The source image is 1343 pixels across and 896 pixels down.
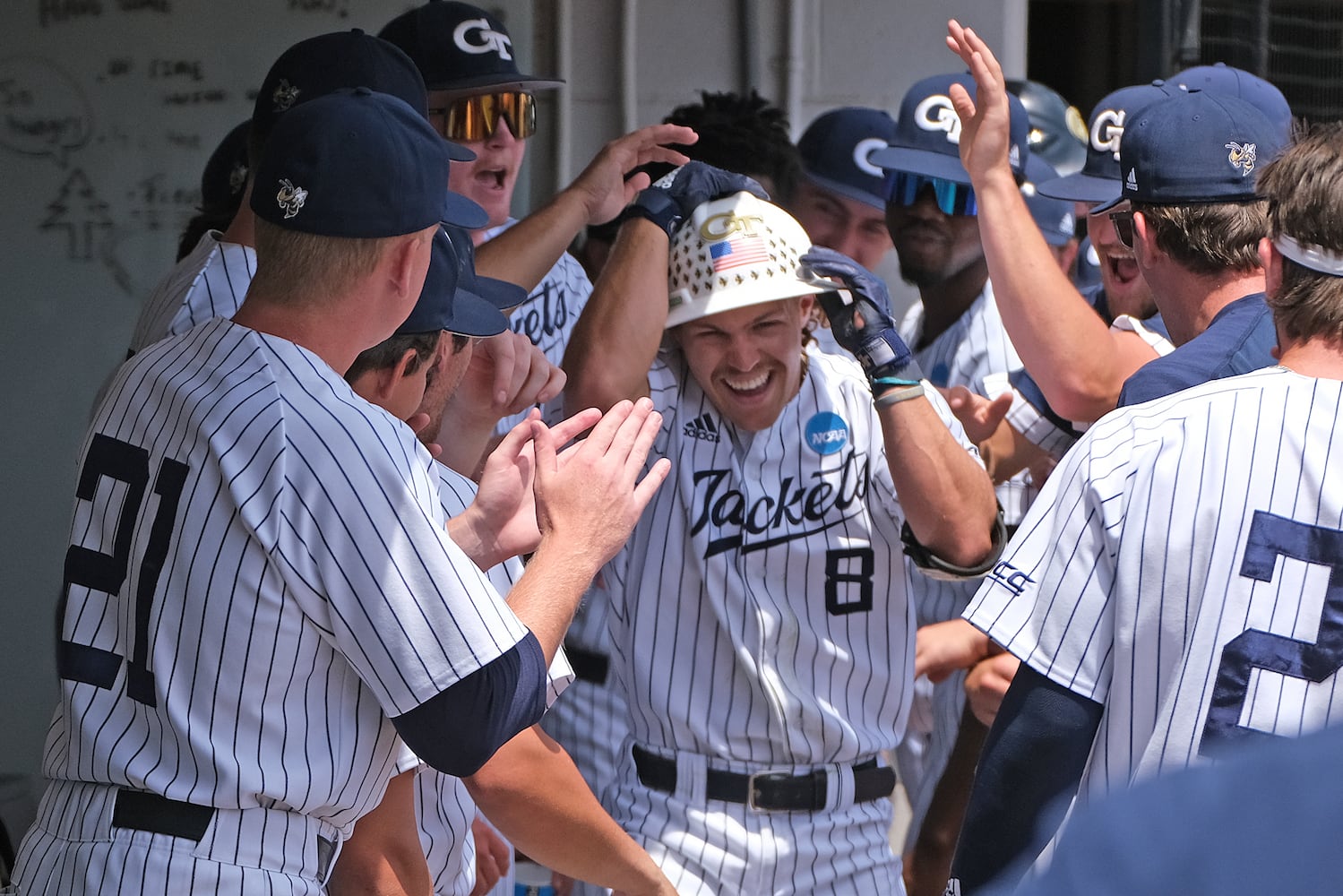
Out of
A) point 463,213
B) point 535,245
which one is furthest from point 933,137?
point 463,213

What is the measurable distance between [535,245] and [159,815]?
158cm

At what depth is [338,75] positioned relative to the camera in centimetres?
261

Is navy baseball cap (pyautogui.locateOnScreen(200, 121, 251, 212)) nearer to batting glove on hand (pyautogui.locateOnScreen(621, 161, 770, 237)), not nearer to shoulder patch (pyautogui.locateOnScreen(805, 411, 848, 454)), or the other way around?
batting glove on hand (pyautogui.locateOnScreen(621, 161, 770, 237))

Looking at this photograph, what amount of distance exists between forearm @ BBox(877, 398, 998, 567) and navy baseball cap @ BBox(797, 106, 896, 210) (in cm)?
172

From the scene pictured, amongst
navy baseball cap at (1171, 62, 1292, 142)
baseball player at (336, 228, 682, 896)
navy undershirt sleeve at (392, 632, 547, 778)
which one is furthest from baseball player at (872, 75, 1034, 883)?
navy undershirt sleeve at (392, 632, 547, 778)

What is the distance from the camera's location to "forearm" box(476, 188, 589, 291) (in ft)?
10.1

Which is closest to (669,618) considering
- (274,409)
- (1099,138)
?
(274,409)

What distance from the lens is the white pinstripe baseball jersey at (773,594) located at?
2785mm

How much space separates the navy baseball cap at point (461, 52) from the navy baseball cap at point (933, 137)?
3.45ft

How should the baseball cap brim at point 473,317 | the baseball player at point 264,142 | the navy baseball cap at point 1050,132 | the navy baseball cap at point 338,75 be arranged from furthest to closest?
the navy baseball cap at point 1050,132 → the navy baseball cap at point 338,75 → the baseball player at point 264,142 → the baseball cap brim at point 473,317

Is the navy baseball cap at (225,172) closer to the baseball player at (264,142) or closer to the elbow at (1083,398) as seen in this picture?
the baseball player at (264,142)

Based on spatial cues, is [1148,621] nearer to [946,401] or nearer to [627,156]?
[946,401]

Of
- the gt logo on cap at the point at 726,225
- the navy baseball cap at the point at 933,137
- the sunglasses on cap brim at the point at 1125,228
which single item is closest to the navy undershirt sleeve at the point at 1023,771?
the sunglasses on cap brim at the point at 1125,228

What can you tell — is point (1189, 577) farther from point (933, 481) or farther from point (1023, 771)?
point (933, 481)
